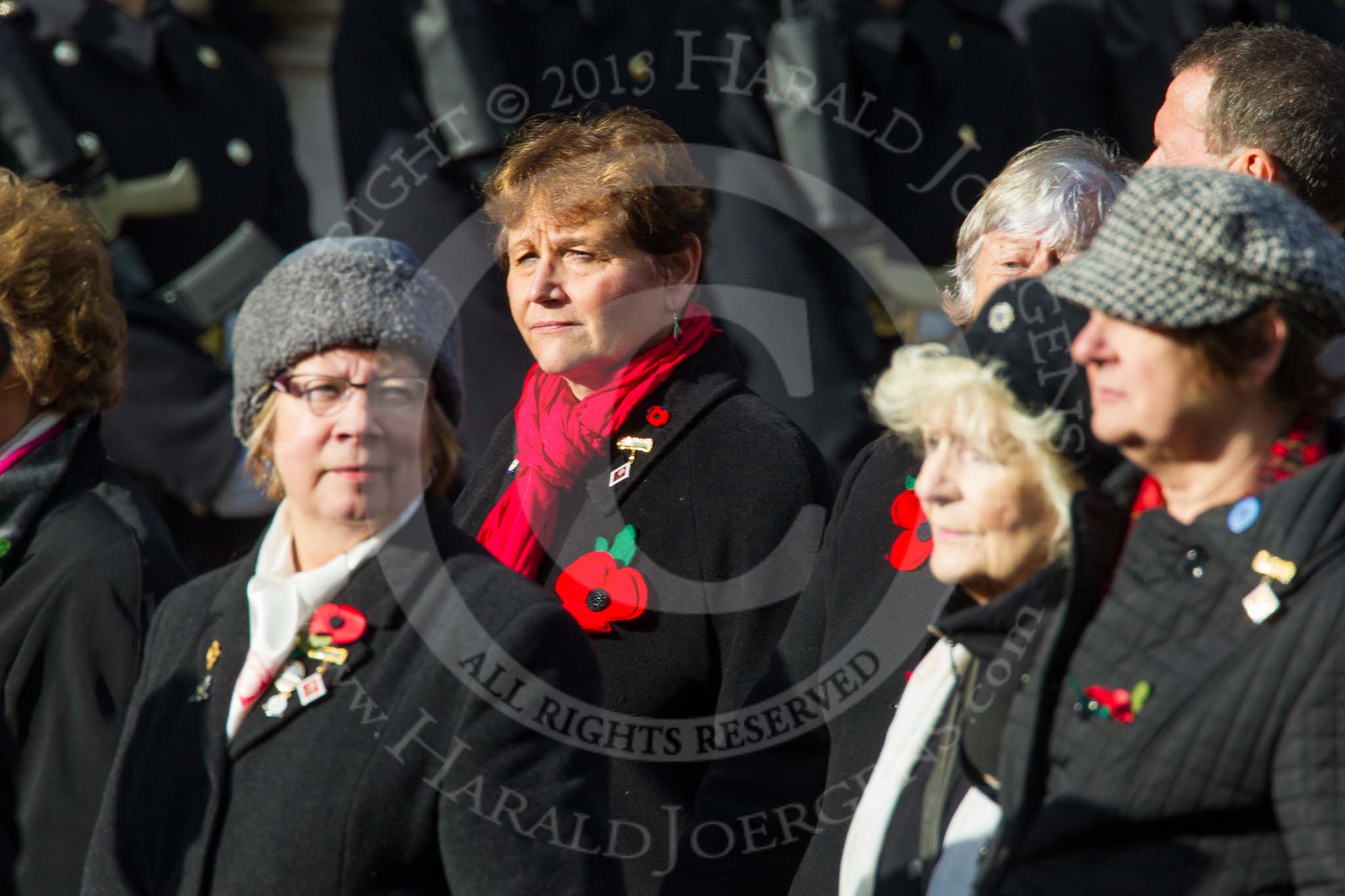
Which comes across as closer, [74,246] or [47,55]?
[74,246]

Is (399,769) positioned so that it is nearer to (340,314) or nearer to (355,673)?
(355,673)

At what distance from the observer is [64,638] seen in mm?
2902

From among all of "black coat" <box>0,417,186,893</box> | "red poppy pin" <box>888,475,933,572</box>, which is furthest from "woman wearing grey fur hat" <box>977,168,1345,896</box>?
"black coat" <box>0,417,186,893</box>

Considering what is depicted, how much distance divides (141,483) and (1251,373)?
3.56 m

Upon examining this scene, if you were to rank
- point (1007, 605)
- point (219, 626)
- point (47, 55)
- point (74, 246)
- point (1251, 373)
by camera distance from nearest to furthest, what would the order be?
point (1251, 373) < point (1007, 605) < point (219, 626) < point (74, 246) < point (47, 55)

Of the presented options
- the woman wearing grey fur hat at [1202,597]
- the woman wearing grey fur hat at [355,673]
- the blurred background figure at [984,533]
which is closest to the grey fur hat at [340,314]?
the woman wearing grey fur hat at [355,673]

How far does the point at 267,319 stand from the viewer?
2.39m

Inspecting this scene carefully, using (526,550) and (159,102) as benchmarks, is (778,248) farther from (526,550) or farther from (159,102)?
(526,550)

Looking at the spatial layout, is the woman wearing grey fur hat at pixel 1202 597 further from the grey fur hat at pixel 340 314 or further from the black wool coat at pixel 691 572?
the black wool coat at pixel 691 572

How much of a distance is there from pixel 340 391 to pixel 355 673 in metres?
0.35

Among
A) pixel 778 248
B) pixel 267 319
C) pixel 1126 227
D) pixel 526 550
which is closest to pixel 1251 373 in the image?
pixel 1126 227

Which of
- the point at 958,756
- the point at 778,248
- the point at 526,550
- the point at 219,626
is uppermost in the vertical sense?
the point at 219,626

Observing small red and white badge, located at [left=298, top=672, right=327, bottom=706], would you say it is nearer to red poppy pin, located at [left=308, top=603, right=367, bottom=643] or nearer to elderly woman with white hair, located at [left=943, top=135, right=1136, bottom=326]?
red poppy pin, located at [left=308, top=603, right=367, bottom=643]

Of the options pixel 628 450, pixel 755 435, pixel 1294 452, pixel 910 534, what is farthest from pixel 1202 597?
pixel 628 450
